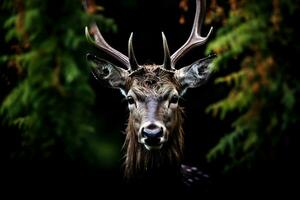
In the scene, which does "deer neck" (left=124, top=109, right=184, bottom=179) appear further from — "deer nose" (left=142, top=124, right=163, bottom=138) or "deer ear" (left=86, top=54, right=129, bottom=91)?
"deer nose" (left=142, top=124, right=163, bottom=138)

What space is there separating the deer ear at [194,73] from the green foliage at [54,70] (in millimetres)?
2736

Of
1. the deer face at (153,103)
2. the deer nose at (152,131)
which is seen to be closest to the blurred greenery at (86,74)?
the deer nose at (152,131)

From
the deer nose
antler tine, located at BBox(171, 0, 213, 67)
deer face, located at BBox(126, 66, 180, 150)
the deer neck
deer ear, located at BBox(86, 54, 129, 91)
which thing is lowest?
the deer neck

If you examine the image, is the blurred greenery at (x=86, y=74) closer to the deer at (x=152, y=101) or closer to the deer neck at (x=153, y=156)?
the deer at (x=152, y=101)

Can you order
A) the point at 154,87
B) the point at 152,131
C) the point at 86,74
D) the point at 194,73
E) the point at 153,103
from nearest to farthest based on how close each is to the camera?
1. the point at 86,74
2. the point at 152,131
3. the point at 153,103
4. the point at 154,87
5. the point at 194,73

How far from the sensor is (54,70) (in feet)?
18.2

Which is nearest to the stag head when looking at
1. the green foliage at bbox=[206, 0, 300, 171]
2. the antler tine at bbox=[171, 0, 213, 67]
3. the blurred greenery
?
the antler tine at bbox=[171, 0, 213, 67]

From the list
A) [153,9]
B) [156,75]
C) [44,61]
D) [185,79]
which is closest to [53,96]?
[44,61]

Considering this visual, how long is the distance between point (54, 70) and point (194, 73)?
3.18 m

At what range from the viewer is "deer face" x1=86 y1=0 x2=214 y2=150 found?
24.6ft

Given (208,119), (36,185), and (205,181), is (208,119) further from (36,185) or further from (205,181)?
(36,185)

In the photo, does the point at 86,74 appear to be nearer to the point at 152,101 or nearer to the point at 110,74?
the point at 152,101

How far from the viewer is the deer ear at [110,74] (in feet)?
27.2

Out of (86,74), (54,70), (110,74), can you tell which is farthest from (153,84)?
(54,70)
